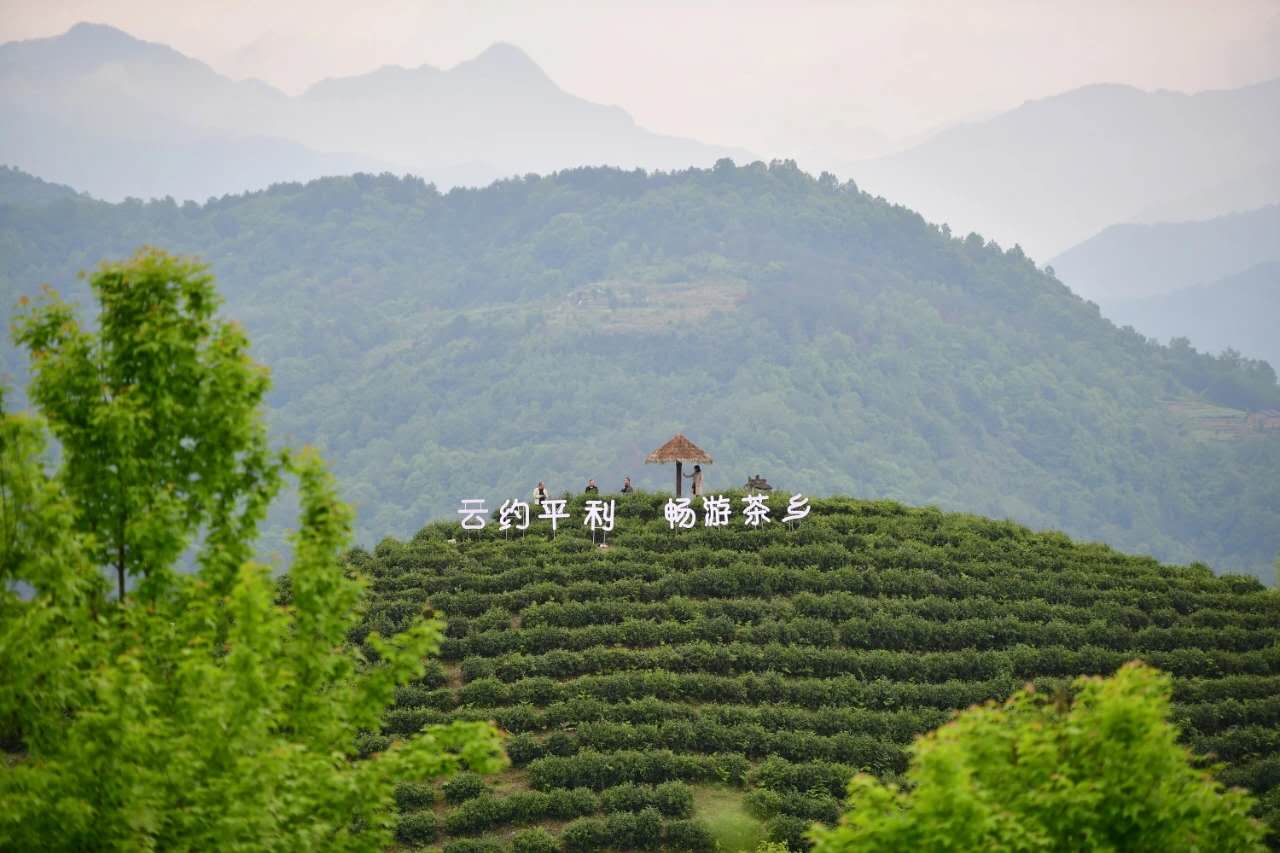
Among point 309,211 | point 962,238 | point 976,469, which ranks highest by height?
point 309,211

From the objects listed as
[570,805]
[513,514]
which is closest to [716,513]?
[513,514]

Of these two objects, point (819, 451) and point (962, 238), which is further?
point (962, 238)

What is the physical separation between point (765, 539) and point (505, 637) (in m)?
5.62

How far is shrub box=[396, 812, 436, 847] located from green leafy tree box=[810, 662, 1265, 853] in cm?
913

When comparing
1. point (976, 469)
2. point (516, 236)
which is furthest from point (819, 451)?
point (516, 236)

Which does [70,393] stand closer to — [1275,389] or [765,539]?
[765,539]

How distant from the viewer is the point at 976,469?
12331cm

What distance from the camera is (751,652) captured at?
22625 millimetres

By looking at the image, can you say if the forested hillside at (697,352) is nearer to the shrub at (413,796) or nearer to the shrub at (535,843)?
the shrub at (413,796)

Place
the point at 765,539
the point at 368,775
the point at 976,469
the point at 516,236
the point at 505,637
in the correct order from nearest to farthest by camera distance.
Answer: the point at 368,775 < the point at 505,637 < the point at 765,539 < the point at 976,469 < the point at 516,236

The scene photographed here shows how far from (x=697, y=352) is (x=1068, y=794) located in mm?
128736

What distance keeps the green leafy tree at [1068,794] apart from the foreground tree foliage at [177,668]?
11.4 feet

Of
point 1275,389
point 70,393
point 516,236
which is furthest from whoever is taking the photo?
point 516,236

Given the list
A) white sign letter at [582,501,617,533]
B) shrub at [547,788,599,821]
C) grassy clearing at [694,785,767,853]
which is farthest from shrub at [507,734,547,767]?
white sign letter at [582,501,617,533]
